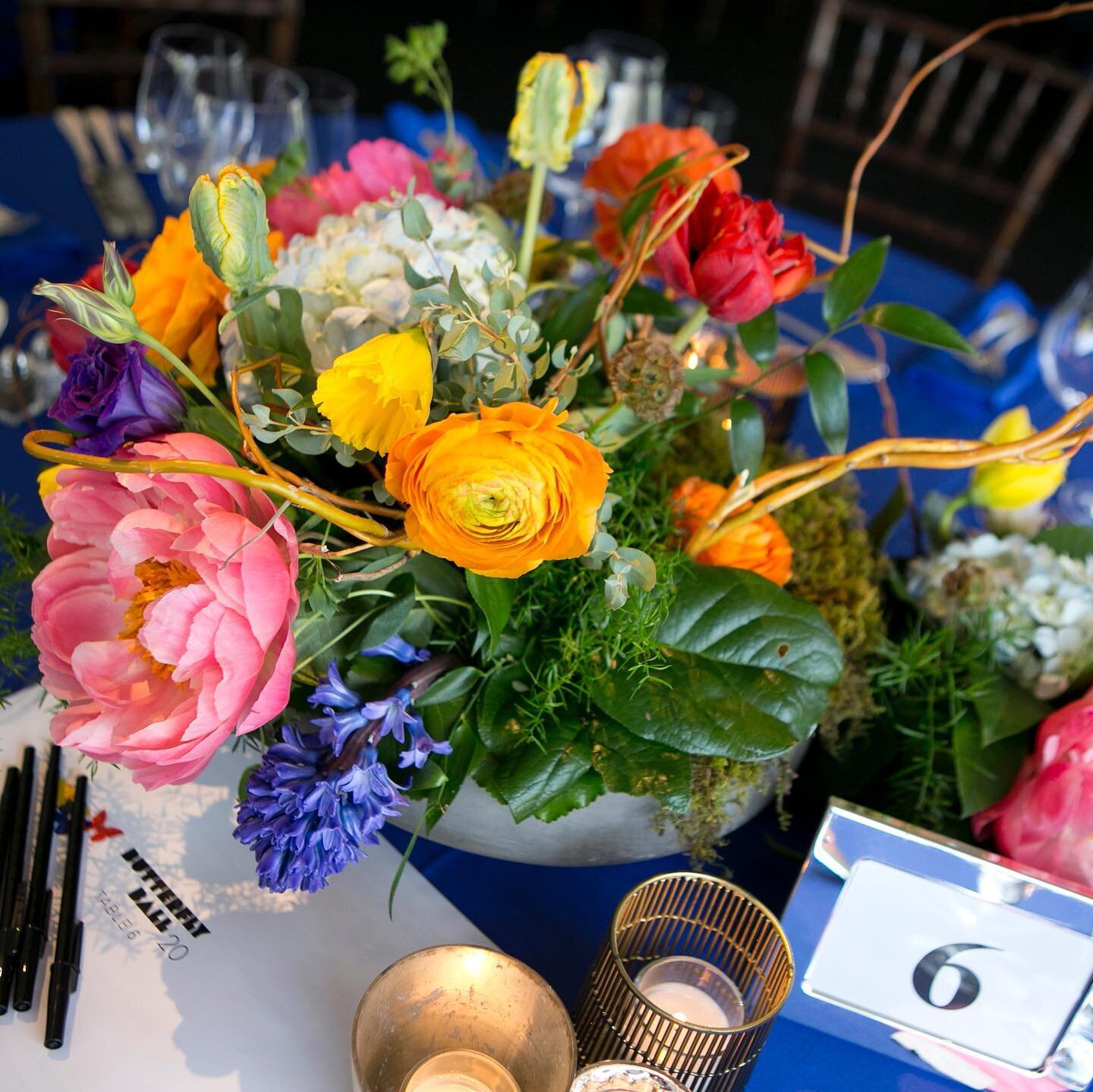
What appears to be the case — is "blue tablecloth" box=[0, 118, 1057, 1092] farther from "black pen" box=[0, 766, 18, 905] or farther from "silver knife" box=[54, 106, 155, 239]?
"silver knife" box=[54, 106, 155, 239]

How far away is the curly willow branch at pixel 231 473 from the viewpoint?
0.39m

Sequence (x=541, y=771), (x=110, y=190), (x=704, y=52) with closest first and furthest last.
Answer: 1. (x=541, y=771)
2. (x=110, y=190)
3. (x=704, y=52)

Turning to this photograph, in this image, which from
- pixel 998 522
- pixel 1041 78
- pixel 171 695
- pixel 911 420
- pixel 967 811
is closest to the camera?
pixel 171 695

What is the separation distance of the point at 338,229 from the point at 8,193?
0.74 m

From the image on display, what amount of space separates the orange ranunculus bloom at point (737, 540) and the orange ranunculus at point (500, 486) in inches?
6.5

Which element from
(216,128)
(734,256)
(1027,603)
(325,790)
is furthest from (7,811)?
(216,128)

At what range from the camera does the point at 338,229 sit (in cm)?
55

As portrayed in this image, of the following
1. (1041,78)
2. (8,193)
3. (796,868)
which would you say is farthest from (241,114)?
(1041,78)

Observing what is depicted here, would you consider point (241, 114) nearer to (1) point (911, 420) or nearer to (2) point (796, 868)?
(1) point (911, 420)

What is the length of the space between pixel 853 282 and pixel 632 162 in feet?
0.50

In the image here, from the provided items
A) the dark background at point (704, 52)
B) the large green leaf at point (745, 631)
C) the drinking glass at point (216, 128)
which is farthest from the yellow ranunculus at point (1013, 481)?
the dark background at point (704, 52)

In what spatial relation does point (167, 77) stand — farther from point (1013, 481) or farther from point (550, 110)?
point (1013, 481)

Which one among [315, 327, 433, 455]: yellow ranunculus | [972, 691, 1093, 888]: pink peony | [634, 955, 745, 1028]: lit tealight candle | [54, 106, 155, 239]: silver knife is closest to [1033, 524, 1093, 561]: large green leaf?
[972, 691, 1093, 888]: pink peony

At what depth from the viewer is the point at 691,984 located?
0.53 meters
